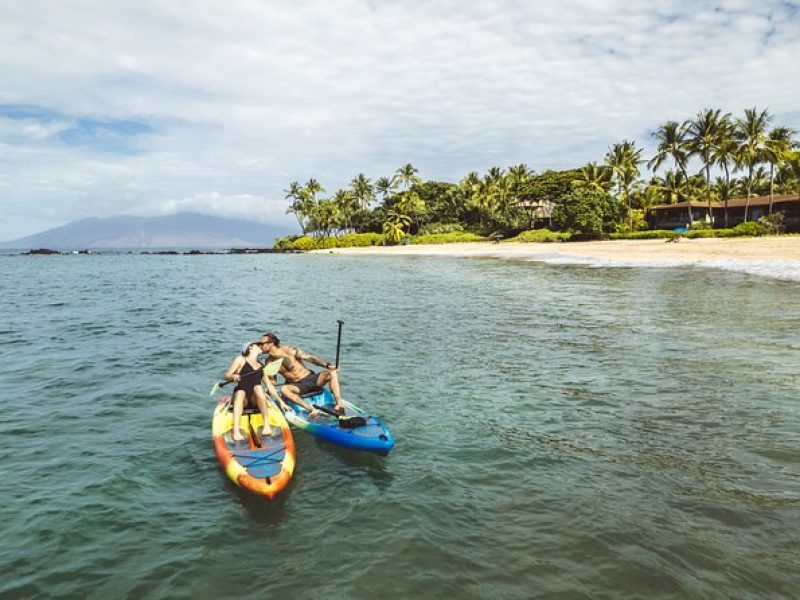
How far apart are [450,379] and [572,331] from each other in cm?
847

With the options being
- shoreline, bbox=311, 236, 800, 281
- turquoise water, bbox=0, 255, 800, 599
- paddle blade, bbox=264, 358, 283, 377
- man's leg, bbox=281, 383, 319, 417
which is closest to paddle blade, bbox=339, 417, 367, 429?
turquoise water, bbox=0, 255, 800, 599

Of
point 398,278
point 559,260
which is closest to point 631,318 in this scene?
point 398,278

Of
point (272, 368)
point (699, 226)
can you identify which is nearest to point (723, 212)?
point (699, 226)

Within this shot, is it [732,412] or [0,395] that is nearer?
[732,412]

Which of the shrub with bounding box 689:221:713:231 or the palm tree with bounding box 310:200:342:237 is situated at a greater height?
the palm tree with bounding box 310:200:342:237

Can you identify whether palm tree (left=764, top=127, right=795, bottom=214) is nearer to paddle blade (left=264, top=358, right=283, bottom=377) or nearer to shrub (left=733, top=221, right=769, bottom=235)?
shrub (left=733, top=221, right=769, bottom=235)

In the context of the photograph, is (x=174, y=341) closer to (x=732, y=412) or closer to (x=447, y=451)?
(x=447, y=451)

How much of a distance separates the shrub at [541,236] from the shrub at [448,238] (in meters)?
9.24

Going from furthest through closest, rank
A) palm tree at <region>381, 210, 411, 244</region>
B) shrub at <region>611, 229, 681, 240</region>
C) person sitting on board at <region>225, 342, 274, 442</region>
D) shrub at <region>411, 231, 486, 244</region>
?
1. palm tree at <region>381, 210, 411, 244</region>
2. shrub at <region>411, 231, 486, 244</region>
3. shrub at <region>611, 229, 681, 240</region>
4. person sitting on board at <region>225, 342, 274, 442</region>

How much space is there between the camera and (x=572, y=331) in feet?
71.3

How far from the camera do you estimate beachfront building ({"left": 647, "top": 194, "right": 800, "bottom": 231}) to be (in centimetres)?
6956

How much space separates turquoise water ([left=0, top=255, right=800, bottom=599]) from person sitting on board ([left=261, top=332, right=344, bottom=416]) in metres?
1.50

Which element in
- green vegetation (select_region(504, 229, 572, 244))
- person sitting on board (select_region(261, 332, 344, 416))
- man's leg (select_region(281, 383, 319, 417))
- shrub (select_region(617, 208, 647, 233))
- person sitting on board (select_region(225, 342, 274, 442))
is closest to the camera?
person sitting on board (select_region(225, 342, 274, 442))

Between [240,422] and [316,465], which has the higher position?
[240,422]
